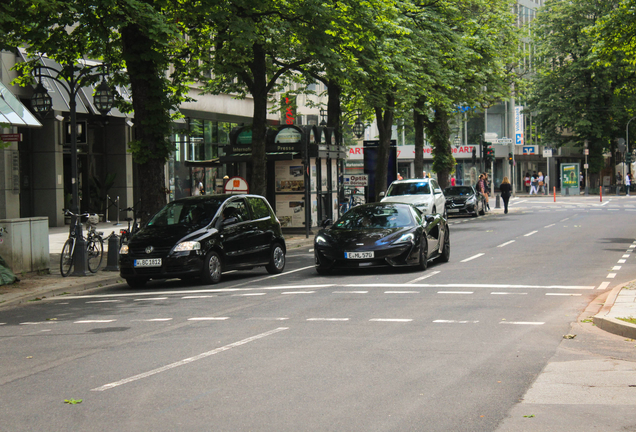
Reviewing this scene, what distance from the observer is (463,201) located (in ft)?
135

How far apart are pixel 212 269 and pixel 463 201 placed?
89.3 ft

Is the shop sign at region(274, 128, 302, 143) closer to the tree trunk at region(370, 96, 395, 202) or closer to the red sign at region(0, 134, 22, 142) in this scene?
the tree trunk at region(370, 96, 395, 202)

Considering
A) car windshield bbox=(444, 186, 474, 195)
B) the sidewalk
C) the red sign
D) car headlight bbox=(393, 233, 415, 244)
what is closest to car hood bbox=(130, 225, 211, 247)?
the sidewalk

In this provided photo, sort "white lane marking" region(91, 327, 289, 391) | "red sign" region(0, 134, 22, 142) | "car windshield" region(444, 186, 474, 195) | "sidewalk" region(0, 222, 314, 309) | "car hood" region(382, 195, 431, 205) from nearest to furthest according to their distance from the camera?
"white lane marking" region(91, 327, 289, 391) → "sidewalk" region(0, 222, 314, 309) → "red sign" region(0, 134, 22, 142) → "car hood" region(382, 195, 431, 205) → "car windshield" region(444, 186, 474, 195)

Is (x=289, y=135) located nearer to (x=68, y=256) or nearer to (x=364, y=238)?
(x=68, y=256)

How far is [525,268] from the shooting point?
16562 mm

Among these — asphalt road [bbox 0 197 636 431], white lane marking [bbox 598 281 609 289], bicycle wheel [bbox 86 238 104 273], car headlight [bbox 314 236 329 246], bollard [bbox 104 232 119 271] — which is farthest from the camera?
bicycle wheel [bbox 86 238 104 273]

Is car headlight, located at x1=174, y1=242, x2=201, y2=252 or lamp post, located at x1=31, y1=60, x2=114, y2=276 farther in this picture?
lamp post, located at x1=31, y1=60, x2=114, y2=276

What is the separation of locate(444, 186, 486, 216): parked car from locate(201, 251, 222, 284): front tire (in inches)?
1046

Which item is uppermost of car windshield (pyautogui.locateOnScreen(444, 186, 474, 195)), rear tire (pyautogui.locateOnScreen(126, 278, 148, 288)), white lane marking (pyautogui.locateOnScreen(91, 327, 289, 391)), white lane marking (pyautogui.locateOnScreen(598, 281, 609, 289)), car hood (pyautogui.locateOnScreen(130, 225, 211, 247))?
car windshield (pyautogui.locateOnScreen(444, 186, 474, 195))

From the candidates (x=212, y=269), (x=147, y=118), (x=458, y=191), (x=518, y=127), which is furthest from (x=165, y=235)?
(x=518, y=127)

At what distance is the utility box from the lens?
1645cm

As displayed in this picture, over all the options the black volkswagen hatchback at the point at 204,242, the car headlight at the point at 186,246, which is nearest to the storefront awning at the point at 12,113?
the black volkswagen hatchback at the point at 204,242

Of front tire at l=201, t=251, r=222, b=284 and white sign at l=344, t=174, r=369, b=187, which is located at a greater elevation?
white sign at l=344, t=174, r=369, b=187
